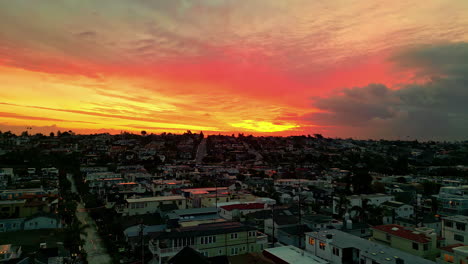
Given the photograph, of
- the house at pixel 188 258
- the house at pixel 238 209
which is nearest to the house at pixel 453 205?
the house at pixel 238 209

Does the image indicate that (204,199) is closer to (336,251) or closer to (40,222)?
(40,222)

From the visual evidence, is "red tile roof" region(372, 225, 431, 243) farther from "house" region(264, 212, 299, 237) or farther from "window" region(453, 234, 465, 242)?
"house" region(264, 212, 299, 237)

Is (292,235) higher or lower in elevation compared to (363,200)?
lower

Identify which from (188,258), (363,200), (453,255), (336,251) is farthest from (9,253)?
(363,200)

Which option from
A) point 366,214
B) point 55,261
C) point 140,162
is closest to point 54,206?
point 55,261

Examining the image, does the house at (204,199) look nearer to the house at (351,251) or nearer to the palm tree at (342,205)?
the palm tree at (342,205)

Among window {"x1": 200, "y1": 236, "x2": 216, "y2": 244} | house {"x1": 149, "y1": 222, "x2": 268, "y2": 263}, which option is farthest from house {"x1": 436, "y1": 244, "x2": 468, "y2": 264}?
window {"x1": 200, "y1": 236, "x2": 216, "y2": 244}
